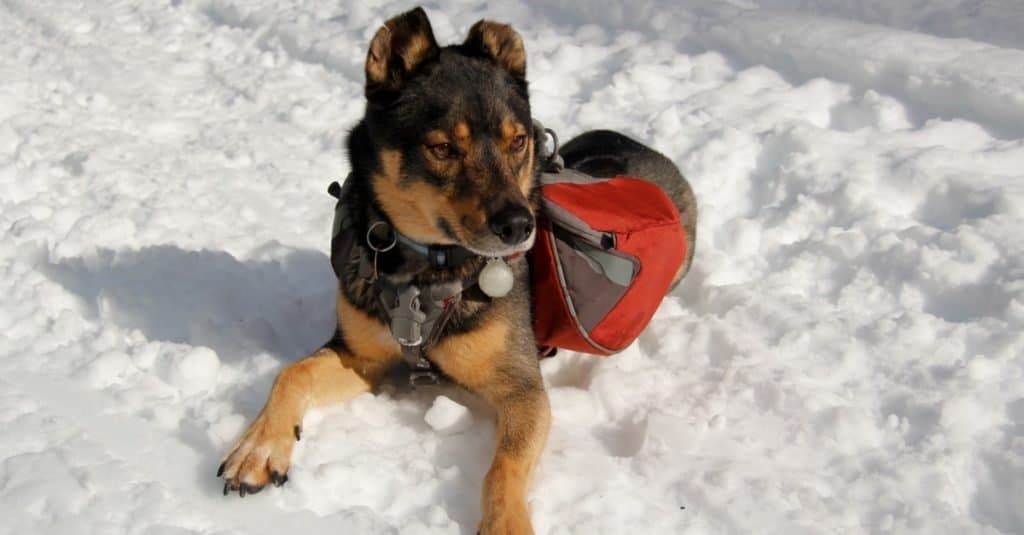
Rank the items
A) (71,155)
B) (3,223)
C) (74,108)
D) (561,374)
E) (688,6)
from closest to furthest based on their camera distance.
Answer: (561,374), (3,223), (71,155), (74,108), (688,6)

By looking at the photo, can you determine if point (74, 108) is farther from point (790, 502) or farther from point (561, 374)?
point (790, 502)

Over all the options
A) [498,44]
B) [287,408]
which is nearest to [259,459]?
[287,408]

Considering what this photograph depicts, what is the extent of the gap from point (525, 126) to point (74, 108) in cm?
443

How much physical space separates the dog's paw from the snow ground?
0.20ft

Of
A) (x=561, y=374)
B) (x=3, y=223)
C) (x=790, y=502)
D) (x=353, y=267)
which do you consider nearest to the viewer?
(x=790, y=502)

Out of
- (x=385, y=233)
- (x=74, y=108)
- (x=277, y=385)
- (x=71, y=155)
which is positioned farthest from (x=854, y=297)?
(x=74, y=108)

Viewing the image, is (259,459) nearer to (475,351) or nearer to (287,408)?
(287,408)

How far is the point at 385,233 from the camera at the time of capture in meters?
3.45

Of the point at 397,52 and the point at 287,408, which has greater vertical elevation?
the point at 397,52

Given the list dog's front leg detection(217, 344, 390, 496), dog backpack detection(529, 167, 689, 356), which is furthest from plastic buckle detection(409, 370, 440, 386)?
dog backpack detection(529, 167, 689, 356)

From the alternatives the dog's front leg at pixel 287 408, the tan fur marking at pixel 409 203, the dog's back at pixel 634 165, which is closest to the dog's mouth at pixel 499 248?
the tan fur marking at pixel 409 203

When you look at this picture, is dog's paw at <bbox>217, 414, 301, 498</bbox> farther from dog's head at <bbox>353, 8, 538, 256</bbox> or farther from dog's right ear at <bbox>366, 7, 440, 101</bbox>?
dog's right ear at <bbox>366, 7, 440, 101</bbox>

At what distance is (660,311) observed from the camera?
4.48m

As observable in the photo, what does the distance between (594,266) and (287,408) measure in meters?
1.42
